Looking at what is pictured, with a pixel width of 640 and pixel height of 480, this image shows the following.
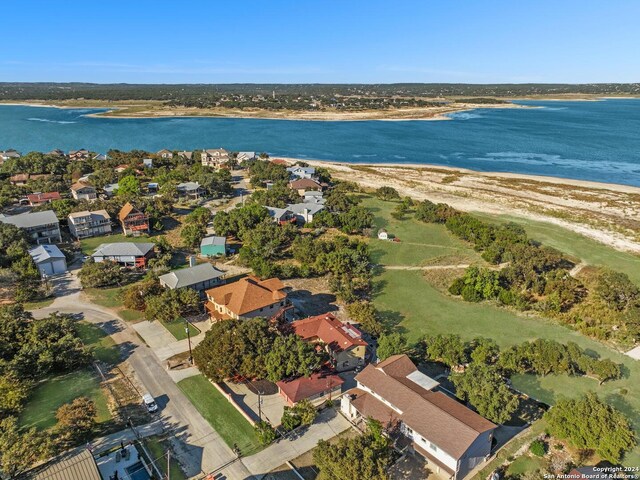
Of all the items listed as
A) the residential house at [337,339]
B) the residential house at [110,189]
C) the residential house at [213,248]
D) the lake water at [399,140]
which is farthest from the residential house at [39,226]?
the lake water at [399,140]

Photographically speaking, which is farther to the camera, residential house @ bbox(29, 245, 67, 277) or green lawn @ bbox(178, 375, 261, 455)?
residential house @ bbox(29, 245, 67, 277)

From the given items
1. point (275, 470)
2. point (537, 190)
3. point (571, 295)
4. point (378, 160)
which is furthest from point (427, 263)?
point (378, 160)

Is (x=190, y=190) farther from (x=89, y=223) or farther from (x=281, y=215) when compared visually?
(x=281, y=215)

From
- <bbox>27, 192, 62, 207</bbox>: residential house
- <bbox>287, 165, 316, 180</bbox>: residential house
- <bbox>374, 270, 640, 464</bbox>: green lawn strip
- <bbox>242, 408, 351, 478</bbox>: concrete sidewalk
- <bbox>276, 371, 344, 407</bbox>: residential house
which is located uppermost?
<bbox>287, 165, 316, 180</bbox>: residential house

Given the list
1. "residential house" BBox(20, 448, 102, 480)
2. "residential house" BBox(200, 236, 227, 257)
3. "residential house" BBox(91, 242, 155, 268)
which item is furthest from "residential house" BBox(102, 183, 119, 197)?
"residential house" BBox(20, 448, 102, 480)

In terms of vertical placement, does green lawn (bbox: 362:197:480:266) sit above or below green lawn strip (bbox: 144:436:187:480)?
above

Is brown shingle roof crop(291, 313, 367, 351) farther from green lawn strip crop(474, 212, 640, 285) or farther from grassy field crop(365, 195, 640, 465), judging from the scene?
green lawn strip crop(474, 212, 640, 285)

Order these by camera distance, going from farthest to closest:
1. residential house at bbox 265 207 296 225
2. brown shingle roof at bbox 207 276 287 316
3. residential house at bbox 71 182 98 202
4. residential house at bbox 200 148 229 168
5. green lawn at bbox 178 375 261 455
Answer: residential house at bbox 200 148 229 168 → residential house at bbox 71 182 98 202 → residential house at bbox 265 207 296 225 → brown shingle roof at bbox 207 276 287 316 → green lawn at bbox 178 375 261 455
